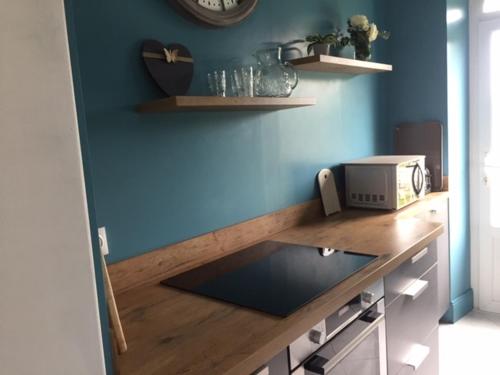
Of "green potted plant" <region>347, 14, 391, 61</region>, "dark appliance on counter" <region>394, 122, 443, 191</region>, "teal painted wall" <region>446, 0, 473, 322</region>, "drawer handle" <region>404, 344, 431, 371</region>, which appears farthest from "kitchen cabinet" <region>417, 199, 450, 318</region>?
"green potted plant" <region>347, 14, 391, 61</region>

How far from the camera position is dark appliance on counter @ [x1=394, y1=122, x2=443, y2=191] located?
2.95 m

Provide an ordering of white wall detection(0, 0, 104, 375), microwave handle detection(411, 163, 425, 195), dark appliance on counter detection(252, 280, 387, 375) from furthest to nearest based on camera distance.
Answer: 1. microwave handle detection(411, 163, 425, 195)
2. dark appliance on counter detection(252, 280, 387, 375)
3. white wall detection(0, 0, 104, 375)

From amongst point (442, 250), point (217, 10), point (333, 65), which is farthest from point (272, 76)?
point (442, 250)

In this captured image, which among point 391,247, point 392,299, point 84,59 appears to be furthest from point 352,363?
point 84,59

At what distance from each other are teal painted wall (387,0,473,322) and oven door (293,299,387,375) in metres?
1.57

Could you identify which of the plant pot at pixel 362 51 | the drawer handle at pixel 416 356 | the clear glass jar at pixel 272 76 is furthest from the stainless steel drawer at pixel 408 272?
the plant pot at pixel 362 51

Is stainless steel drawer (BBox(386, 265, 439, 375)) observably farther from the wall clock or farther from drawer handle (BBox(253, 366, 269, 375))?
the wall clock

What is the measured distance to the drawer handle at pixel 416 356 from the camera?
1.86 meters

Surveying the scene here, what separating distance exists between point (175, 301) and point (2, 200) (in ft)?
2.76

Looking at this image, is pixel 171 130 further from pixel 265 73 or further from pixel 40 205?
pixel 40 205

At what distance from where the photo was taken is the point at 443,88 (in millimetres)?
2916

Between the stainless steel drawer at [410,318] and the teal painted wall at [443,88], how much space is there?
98cm

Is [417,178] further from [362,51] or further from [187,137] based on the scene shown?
[187,137]

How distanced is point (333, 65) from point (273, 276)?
1.25 metres
